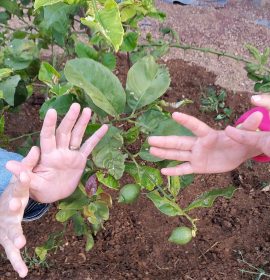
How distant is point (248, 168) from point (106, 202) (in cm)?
77

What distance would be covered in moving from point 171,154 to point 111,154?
0.33 feet

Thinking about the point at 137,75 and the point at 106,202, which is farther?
the point at 106,202

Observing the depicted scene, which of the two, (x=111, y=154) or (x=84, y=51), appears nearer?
(x=111, y=154)

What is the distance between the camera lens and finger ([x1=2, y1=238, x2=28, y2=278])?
0.95 m

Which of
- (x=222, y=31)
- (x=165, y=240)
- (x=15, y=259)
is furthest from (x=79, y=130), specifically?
(x=222, y=31)

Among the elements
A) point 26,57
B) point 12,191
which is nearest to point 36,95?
point 26,57

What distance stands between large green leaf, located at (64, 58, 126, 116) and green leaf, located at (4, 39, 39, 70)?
22cm

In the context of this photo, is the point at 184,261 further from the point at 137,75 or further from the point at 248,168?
the point at 137,75

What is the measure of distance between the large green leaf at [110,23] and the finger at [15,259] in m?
0.41

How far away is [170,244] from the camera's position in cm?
158

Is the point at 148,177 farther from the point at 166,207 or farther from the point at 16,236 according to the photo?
the point at 16,236

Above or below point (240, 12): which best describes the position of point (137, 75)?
above

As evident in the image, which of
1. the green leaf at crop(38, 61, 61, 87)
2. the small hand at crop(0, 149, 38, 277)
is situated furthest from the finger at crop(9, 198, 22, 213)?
the green leaf at crop(38, 61, 61, 87)

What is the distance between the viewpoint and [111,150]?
3.18 feet
